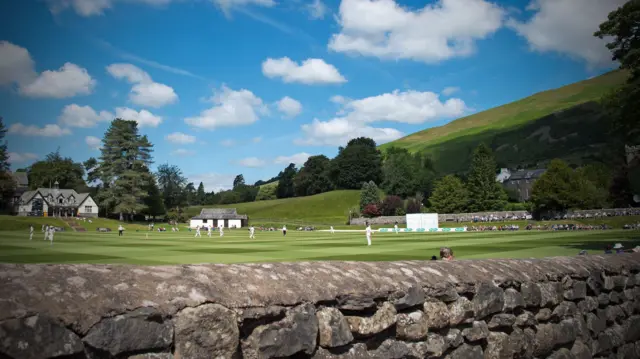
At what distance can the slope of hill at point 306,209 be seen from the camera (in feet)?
447

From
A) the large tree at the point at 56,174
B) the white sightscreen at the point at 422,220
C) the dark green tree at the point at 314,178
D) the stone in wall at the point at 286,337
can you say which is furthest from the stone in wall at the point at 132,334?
the dark green tree at the point at 314,178

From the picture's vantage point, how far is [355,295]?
11.1 feet

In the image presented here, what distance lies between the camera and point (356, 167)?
170 meters

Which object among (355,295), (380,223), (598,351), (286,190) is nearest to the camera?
(355,295)

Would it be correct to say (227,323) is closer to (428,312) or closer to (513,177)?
(428,312)

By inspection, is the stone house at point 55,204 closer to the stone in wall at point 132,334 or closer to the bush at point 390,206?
the bush at point 390,206

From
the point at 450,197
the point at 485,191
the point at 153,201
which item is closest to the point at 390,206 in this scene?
the point at 450,197

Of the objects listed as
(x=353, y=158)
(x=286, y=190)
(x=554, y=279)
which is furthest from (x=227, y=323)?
(x=286, y=190)

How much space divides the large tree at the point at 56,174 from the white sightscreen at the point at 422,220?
10995 centimetres

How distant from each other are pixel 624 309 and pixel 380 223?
361ft

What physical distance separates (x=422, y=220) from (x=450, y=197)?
138ft

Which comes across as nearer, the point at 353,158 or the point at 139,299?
the point at 139,299

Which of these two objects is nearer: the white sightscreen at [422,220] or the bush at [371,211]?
the white sightscreen at [422,220]

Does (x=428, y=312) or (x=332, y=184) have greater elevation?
(x=332, y=184)
